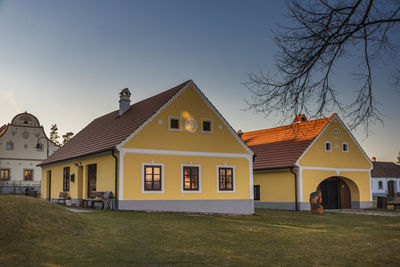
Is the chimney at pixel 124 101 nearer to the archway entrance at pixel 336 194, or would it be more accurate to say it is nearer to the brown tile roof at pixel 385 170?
the archway entrance at pixel 336 194

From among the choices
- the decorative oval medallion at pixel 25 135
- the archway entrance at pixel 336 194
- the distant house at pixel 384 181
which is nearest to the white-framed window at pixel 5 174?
the decorative oval medallion at pixel 25 135

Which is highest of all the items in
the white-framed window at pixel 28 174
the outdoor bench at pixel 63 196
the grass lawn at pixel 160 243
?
the white-framed window at pixel 28 174

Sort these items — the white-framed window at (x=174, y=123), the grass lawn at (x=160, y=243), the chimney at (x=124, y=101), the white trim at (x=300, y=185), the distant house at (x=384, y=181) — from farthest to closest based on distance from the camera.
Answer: the distant house at (x=384, y=181), the white trim at (x=300, y=185), the chimney at (x=124, y=101), the white-framed window at (x=174, y=123), the grass lawn at (x=160, y=243)

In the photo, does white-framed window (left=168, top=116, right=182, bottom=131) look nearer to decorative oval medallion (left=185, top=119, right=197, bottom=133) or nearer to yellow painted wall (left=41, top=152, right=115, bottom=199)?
decorative oval medallion (left=185, top=119, right=197, bottom=133)

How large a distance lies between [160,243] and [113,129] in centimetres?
1511

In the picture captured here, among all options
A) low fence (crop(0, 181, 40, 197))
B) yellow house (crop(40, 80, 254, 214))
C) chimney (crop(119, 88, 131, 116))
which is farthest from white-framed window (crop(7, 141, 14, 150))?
chimney (crop(119, 88, 131, 116))

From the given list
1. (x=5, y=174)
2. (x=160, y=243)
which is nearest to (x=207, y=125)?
(x=160, y=243)

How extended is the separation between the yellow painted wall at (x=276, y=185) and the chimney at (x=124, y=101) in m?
11.1

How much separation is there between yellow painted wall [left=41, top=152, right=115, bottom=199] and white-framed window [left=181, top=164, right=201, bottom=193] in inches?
149

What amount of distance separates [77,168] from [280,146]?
49.1ft

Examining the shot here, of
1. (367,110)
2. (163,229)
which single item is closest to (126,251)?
(163,229)

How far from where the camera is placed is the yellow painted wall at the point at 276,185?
2978 centimetres

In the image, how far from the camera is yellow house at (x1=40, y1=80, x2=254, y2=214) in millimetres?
21453

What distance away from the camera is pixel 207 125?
79.5ft
